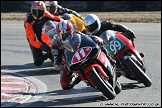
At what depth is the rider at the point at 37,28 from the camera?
38.8ft

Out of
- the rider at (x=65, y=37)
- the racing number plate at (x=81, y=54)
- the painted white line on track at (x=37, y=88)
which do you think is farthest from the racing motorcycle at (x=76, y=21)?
the racing number plate at (x=81, y=54)

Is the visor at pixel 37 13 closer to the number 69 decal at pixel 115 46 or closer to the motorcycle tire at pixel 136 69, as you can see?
the number 69 decal at pixel 115 46

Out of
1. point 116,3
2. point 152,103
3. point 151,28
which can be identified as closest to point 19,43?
point 151,28

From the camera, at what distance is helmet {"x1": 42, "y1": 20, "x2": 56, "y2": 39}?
11.6 m

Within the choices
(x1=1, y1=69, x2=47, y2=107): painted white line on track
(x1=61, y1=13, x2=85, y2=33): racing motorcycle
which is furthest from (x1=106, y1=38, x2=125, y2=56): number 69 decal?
(x1=61, y1=13, x2=85, y2=33): racing motorcycle

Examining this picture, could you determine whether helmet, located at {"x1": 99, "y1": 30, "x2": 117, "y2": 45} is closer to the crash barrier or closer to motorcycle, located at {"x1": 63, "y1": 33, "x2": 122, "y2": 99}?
motorcycle, located at {"x1": 63, "y1": 33, "x2": 122, "y2": 99}

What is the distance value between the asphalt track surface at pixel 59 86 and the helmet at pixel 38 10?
1290 mm

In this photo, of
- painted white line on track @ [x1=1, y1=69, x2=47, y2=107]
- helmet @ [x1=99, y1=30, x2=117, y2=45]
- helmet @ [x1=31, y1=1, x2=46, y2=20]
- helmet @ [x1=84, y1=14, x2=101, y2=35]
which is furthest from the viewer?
helmet @ [x1=31, y1=1, x2=46, y2=20]

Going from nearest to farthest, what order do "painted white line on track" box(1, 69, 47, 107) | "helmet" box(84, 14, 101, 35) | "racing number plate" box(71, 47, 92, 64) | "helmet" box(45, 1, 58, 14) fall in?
1. "racing number plate" box(71, 47, 92, 64)
2. "painted white line on track" box(1, 69, 47, 107)
3. "helmet" box(84, 14, 101, 35)
4. "helmet" box(45, 1, 58, 14)

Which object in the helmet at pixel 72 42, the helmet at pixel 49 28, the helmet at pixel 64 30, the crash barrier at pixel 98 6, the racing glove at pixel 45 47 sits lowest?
the crash barrier at pixel 98 6

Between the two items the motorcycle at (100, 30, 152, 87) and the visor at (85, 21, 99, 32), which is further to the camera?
the visor at (85, 21, 99, 32)

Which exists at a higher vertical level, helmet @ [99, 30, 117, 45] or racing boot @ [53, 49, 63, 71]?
helmet @ [99, 30, 117, 45]

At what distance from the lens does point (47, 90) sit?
30.9 feet

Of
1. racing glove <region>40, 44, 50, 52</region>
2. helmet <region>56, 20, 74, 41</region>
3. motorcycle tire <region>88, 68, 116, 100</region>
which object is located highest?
helmet <region>56, 20, 74, 41</region>
